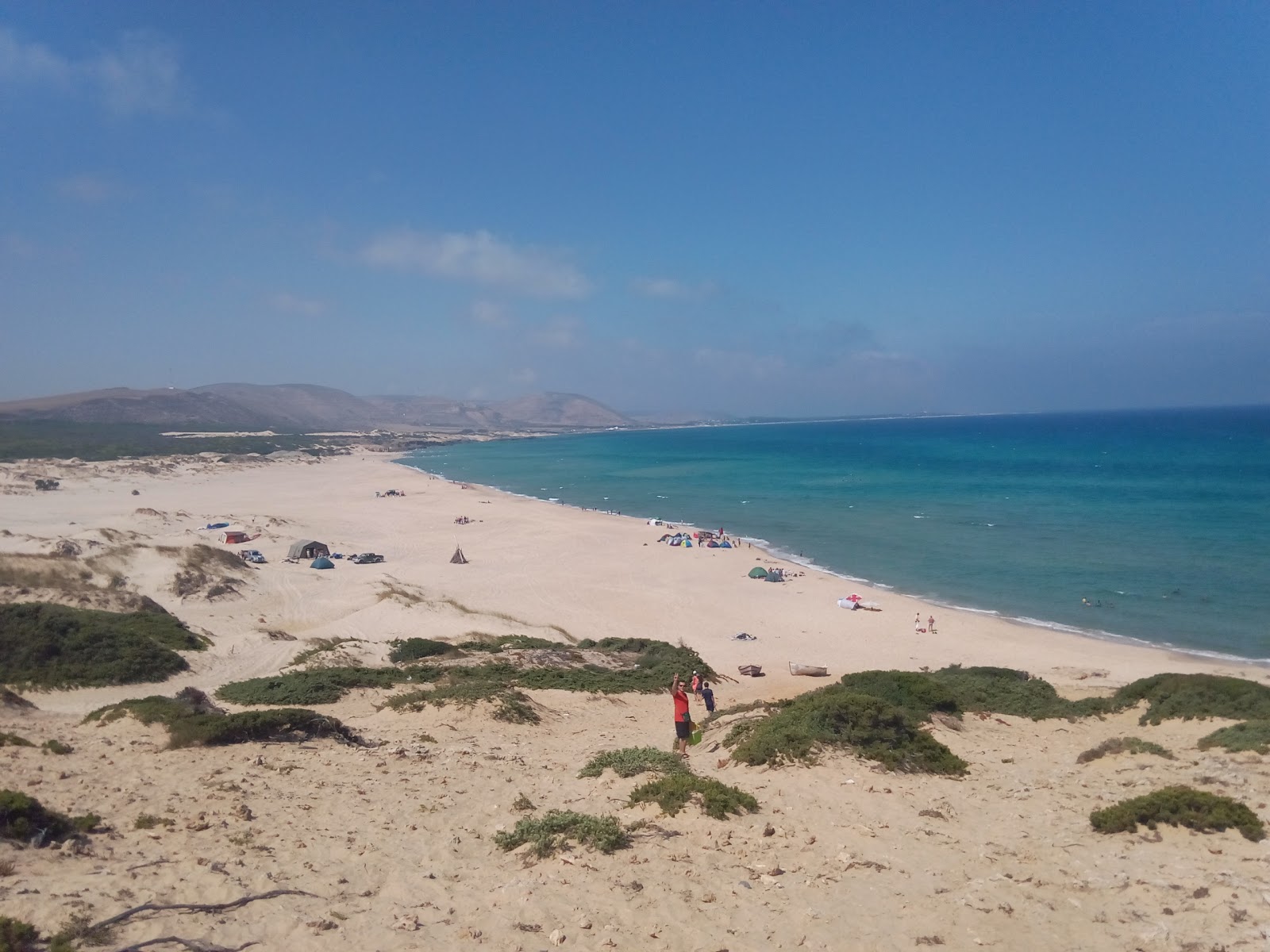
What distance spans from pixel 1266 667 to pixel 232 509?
59.9 metres

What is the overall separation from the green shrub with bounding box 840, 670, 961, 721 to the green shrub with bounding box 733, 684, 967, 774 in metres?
2.27

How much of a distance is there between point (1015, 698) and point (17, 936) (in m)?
15.9

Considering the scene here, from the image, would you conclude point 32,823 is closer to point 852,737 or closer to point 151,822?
point 151,822

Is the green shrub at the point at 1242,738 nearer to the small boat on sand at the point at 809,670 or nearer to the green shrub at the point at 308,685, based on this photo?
the small boat on sand at the point at 809,670

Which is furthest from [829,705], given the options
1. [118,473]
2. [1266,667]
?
[118,473]

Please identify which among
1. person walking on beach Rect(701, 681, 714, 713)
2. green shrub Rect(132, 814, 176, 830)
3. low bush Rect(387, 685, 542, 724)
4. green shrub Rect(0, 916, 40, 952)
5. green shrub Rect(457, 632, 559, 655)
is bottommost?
green shrub Rect(457, 632, 559, 655)

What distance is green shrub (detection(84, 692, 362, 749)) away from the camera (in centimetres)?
1024

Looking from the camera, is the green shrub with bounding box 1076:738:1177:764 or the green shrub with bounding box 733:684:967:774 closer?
the green shrub with bounding box 733:684:967:774

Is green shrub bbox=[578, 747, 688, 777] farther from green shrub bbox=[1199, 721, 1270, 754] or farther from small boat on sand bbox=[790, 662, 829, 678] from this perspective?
small boat on sand bbox=[790, 662, 829, 678]

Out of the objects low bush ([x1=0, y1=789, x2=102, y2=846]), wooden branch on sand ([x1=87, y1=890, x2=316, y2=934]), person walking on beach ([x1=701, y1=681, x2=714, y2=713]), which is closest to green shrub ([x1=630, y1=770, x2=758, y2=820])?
wooden branch on sand ([x1=87, y1=890, x2=316, y2=934])

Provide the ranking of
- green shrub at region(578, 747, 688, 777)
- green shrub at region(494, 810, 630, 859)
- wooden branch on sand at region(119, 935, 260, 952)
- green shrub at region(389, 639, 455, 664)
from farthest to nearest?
green shrub at region(389, 639, 455, 664) → green shrub at region(578, 747, 688, 777) → green shrub at region(494, 810, 630, 859) → wooden branch on sand at region(119, 935, 260, 952)

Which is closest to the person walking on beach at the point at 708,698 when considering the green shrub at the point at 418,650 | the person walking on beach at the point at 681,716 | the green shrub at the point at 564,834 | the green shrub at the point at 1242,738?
the person walking on beach at the point at 681,716

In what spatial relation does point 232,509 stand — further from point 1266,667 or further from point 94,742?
point 1266,667

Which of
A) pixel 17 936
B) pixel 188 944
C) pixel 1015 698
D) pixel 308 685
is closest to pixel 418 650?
pixel 308 685
